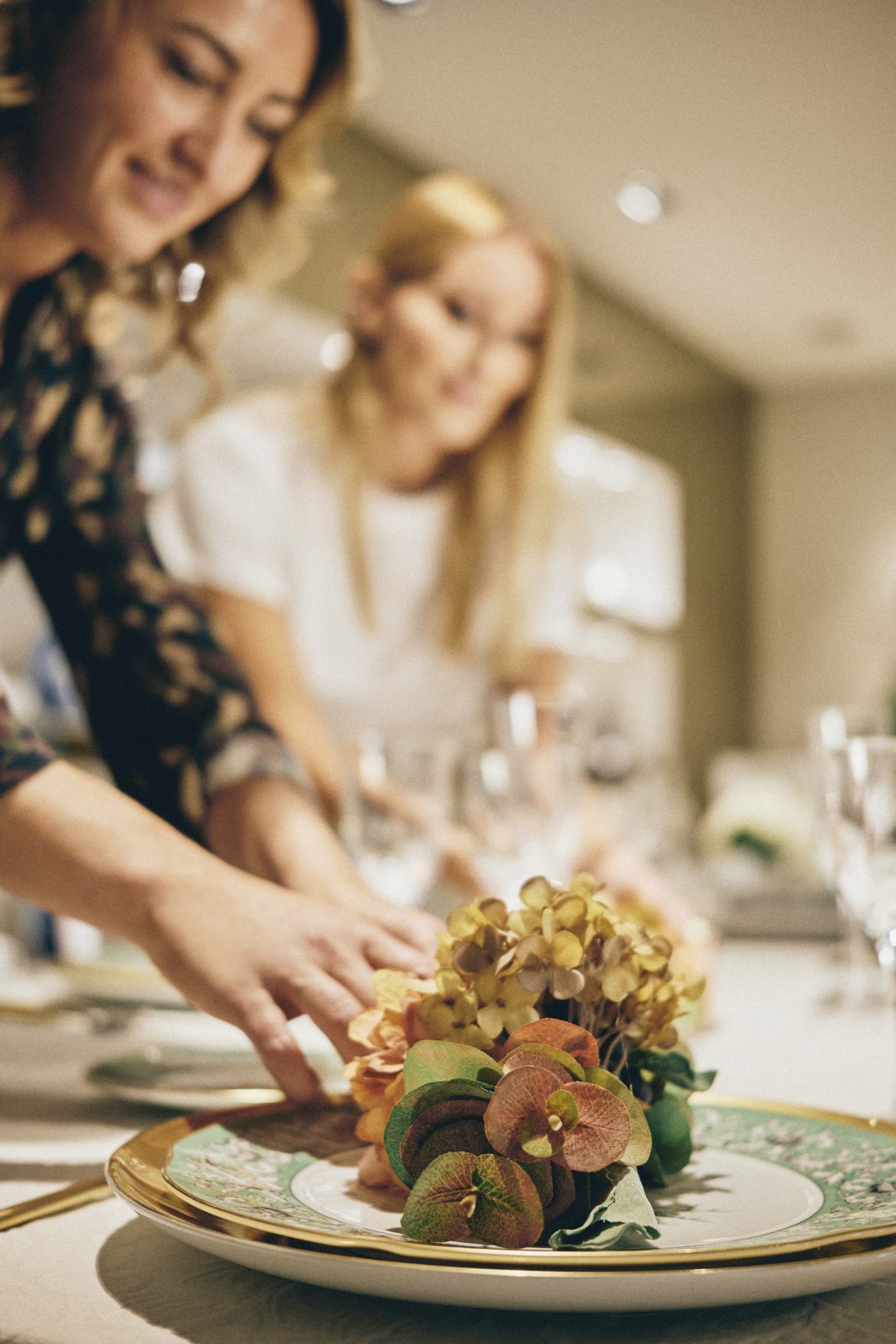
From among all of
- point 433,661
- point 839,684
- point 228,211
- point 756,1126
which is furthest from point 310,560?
point 839,684

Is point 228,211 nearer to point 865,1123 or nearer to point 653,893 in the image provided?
point 653,893

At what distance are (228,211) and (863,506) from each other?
474 centimetres

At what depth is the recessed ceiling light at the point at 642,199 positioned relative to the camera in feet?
10.4

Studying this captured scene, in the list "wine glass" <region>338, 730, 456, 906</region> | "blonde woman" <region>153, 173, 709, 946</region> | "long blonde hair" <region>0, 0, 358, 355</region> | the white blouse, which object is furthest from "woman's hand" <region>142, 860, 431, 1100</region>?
the white blouse

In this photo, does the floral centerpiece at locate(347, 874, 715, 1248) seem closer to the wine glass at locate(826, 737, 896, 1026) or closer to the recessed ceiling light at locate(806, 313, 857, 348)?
the wine glass at locate(826, 737, 896, 1026)

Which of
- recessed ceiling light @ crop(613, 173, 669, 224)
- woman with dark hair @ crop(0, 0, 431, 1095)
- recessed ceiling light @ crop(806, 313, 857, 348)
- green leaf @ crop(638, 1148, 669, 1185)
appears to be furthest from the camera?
recessed ceiling light @ crop(806, 313, 857, 348)

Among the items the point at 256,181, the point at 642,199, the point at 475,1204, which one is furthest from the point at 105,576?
the point at 642,199

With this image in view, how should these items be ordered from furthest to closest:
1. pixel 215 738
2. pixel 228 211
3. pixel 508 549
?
1. pixel 508 549
2. pixel 228 211
3. pixel 215 738

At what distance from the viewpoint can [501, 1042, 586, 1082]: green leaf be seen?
354 millimetres

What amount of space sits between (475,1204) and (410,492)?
5.80 feet

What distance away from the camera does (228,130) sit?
2.90 feet

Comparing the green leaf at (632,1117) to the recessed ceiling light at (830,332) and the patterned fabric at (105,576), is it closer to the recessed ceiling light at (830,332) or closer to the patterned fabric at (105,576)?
the patterned fabric at (105,576)

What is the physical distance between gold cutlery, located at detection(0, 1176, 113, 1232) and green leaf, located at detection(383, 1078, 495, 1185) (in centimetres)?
15

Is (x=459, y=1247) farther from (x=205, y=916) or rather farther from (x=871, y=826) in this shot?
(x=871, y=826)
